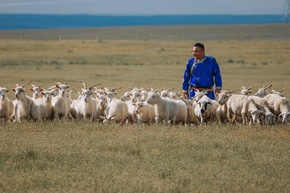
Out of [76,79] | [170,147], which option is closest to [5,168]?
[170,147]

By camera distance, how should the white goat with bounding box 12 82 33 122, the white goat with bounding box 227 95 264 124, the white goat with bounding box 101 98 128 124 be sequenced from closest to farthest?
the white goat with bounding box 227 95 264 124, the white goat with bounding box 101 98 128 124, the white goat with bounding box 12 82 33 122

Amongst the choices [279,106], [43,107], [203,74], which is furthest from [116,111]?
[279,106]

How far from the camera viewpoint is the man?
1744 centimetres

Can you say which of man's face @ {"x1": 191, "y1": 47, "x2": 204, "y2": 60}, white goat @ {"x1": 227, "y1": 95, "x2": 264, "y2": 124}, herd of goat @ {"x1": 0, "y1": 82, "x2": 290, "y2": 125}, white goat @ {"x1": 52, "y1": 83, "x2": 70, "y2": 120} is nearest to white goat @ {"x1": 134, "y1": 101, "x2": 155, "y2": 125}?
herd of goat @ {"x1": 0, "y1": 82, "x2": 290, "y2": 125}

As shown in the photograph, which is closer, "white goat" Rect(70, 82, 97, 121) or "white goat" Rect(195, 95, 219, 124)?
"white goat" Rect(195, 95, 219, 124)

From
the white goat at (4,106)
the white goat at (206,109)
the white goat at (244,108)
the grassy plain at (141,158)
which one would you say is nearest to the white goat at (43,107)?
the white goat at (4,106)

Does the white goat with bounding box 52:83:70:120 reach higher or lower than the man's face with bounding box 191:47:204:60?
lower

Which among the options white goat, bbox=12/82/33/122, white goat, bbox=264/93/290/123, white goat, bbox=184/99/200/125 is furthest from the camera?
white goat, bbox=184/99/200/125

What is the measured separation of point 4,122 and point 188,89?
4542 millimetres

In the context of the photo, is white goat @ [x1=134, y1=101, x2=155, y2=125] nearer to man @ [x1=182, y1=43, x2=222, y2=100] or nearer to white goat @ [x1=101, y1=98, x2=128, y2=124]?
white goat @ [x1=101, y1=98, x2=128, y2=124]

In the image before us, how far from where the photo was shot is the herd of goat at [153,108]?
1697cm

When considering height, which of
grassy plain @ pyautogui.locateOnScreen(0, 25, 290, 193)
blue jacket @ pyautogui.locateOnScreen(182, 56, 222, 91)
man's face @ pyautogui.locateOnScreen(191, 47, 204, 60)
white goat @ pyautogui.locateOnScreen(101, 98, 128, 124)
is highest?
man's face @ pyautogui.locateOnScreen(191, 47, 204, 60)

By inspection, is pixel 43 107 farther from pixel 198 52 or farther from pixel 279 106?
pixel 279 106

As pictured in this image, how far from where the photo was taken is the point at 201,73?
17578mm
